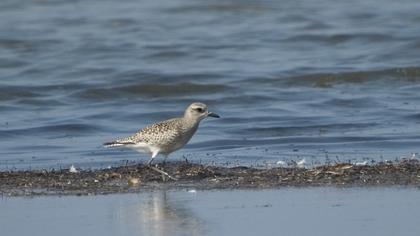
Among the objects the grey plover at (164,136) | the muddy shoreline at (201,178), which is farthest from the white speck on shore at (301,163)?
the grey plover at (164,136)

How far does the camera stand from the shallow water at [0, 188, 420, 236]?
8859mm

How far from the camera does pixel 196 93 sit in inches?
811

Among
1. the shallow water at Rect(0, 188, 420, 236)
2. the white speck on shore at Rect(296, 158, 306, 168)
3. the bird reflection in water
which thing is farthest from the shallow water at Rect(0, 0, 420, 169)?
the bird reflection in water

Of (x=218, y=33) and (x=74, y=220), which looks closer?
(x=74, y=220)

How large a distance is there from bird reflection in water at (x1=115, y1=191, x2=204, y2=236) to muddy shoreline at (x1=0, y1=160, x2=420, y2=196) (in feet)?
2.29

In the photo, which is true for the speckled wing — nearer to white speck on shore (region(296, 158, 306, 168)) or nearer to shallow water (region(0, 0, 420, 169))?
shallow water (region(0, 0, 420, 169))

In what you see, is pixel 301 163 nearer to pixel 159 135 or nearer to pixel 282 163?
pixel 282 163

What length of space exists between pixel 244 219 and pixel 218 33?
1792 cm

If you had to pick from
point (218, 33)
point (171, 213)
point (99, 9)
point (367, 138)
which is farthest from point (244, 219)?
point (99, 9)

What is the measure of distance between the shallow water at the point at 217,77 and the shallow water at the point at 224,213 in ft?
9.34

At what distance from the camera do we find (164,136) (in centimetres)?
1217

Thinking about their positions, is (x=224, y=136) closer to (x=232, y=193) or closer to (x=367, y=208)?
(x=232, y=193)

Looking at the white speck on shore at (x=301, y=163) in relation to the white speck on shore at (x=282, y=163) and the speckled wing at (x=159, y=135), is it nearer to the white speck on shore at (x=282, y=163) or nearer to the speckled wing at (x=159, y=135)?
the white speck on shore at (x=282, y=163)

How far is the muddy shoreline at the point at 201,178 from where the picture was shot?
428 inches
